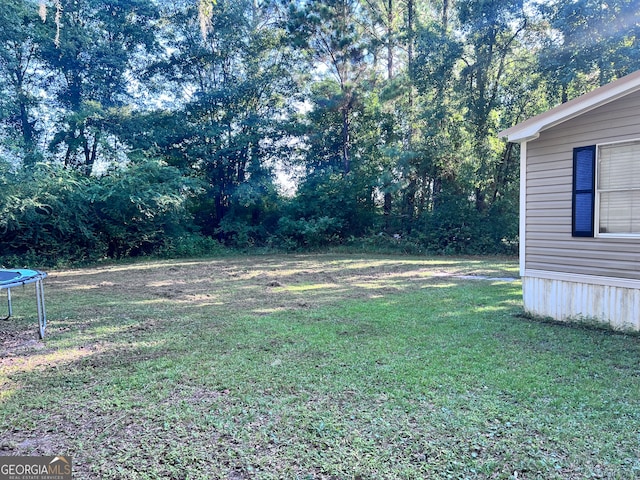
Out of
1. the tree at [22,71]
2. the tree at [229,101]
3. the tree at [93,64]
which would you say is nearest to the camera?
the tree at [22,71]

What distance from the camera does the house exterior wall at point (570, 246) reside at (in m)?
4.12

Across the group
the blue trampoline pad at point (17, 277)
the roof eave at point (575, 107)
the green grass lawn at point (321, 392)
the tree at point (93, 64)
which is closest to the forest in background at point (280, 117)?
the tree at point (93, 64)

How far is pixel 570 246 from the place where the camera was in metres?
4.59

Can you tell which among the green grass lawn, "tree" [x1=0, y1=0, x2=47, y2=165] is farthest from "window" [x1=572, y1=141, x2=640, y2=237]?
"tree" [x1=0, y1=0, x2=47, y2=165]

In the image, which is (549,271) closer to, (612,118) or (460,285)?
(612,118)

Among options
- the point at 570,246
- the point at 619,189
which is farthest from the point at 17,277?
the point at 619,189

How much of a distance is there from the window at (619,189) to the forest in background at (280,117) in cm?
896

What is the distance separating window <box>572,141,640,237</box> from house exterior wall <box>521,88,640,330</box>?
86 mm

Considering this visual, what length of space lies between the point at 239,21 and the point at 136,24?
163 inches

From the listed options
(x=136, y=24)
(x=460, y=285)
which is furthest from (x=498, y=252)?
(x=136, y=24)

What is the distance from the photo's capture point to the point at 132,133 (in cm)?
1483

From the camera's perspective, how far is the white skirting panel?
4.14 metres

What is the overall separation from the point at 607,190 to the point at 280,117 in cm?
1423

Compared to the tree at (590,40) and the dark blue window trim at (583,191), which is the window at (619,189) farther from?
the tree at (590,40)
